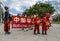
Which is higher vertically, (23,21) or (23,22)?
(23,21)

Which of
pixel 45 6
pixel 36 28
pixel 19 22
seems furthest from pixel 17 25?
pixel 45 6

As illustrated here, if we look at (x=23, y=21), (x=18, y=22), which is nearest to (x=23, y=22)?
(x=23, y=21)

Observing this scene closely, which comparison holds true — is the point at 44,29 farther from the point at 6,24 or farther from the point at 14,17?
the point at 14,17

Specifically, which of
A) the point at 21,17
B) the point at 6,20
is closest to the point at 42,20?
the point at 6,20

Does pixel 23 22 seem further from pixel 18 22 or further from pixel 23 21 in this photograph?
pixel 18 22

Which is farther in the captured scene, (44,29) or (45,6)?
(45,6)

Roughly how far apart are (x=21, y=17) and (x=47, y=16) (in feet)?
25.3

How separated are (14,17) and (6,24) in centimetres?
791

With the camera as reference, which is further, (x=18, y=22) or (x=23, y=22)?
(x=23, y=22)

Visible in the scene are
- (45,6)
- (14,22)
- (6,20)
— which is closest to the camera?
(6,20)

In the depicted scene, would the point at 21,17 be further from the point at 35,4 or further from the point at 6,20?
the point at 35,4

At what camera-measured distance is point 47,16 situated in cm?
1806

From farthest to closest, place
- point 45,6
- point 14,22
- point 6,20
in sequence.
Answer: point 45,6 → point 14,22 → point 6,20

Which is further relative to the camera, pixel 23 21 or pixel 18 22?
pixel 23 21
